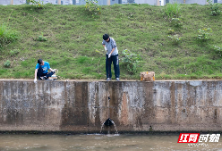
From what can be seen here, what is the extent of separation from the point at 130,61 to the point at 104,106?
2.15 meters

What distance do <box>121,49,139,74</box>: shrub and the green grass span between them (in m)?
0.20

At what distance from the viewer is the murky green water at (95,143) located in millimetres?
6809

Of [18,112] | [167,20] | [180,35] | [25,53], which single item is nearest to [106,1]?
[167,20]

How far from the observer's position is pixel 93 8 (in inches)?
505

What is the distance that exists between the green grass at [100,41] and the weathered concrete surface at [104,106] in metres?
0.85

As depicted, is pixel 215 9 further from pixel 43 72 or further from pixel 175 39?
pixel 43 72

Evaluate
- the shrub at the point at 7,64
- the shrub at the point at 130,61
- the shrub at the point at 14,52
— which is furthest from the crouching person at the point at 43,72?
the shrub at the point at 130,61

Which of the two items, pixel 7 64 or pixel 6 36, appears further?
pixel 6 36

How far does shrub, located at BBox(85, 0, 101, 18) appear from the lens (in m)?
12.7

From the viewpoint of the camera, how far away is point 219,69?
9.12 metres

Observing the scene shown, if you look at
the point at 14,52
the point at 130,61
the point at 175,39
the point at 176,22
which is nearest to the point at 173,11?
the point at 176,22

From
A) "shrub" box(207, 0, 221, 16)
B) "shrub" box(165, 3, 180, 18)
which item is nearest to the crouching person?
"shrub" box(165, 3, 180, 18)

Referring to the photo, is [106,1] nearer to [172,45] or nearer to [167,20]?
[167,20]

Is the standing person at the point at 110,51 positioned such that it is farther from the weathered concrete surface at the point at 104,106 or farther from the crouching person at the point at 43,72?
the crouching person at the point at 43,72
